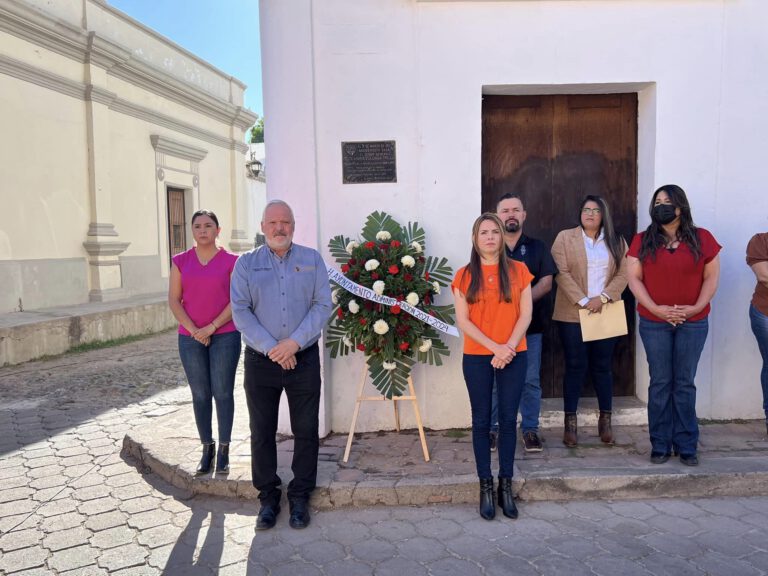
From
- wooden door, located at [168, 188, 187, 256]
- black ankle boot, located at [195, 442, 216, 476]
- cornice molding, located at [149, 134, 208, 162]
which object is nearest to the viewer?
black ankle boot, located at [195, 442, 216, 476]

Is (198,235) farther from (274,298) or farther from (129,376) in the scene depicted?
(129,376)

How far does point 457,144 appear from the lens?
4883 millimetres

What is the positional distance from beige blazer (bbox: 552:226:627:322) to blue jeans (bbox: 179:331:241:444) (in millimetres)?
2451

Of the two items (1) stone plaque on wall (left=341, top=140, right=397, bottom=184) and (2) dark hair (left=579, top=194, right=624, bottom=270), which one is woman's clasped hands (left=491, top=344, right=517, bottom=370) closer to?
(2) dark hair (left=579, top=194, right=624, bottom=270)

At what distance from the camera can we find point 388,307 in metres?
4.38

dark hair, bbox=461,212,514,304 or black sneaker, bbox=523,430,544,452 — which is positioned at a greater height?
dark hair, bbox=461,212,514,304

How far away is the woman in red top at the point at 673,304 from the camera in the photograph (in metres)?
4.09

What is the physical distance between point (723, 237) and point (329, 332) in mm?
3370

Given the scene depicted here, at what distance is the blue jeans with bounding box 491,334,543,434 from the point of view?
4.49 m

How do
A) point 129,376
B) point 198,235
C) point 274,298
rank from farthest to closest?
1. point 129,376
2. point 198,235
3. point 274,298

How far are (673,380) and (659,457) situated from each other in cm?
55

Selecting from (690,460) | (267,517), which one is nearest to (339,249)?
(267,517)

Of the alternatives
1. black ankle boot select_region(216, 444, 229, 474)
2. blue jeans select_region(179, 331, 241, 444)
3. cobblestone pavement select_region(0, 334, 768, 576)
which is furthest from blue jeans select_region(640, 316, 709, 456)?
black ankle boot select_region(216, 444, 229, 474)

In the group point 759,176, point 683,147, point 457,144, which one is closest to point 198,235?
point 457,144
